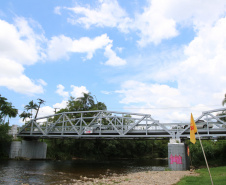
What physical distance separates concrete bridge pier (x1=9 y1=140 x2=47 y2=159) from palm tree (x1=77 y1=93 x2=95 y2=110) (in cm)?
2465

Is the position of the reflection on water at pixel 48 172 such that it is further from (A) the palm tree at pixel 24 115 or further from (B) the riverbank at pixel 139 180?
(A) the palm tree at pixel 24 115

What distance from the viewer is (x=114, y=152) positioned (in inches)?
2891

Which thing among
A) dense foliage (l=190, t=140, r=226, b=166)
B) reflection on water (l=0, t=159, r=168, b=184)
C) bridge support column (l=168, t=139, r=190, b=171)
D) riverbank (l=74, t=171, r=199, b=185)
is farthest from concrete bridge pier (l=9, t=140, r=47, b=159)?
dense foliage (l=190, t=140, r=226, b=166)

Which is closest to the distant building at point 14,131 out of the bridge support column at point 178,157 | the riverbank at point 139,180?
the riverbank at point 139,180

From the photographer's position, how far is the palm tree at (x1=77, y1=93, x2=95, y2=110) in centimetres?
7506

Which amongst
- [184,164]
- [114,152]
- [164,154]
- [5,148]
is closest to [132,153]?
[114,152]

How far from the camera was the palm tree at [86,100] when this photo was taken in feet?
246

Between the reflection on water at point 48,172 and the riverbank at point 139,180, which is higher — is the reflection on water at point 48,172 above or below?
below

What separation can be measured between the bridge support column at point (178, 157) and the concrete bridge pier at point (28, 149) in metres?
34.5

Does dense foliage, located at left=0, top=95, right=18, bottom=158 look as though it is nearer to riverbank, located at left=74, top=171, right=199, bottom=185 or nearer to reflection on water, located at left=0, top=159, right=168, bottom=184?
reflection on water, located at left=0, top=159, right=168, bottom=184

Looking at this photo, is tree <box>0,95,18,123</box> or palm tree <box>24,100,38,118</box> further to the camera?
palm tree <box>24,100,38,118</box>

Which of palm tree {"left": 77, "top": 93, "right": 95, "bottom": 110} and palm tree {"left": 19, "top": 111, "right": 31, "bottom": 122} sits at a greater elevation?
palm tree {"left": 77, "top": 93, "right": 95, "bottom": 110}

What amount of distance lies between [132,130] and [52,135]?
18.0m

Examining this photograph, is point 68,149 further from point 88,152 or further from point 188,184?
point 188,184
